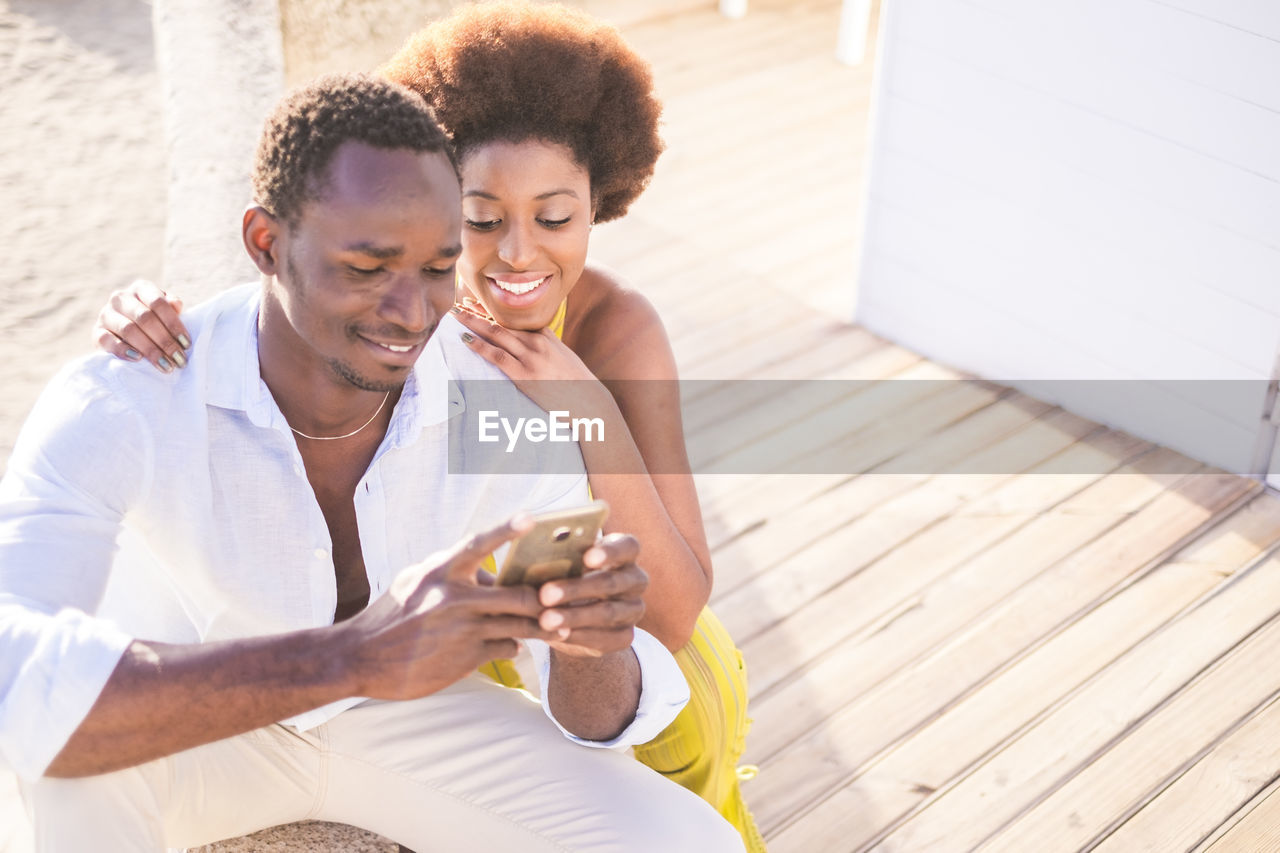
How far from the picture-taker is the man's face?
168 cm

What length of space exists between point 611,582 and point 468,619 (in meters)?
0.18

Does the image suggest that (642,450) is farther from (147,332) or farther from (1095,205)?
(1095,205)

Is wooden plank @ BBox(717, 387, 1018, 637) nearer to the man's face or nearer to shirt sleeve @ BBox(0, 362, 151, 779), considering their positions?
the man's face

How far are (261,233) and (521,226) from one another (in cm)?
46

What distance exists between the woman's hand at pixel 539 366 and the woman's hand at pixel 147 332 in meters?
0.45

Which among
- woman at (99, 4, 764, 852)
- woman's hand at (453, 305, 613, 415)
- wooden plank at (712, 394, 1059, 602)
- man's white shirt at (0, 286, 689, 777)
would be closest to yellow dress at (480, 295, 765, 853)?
woman at (99, 4, 764, 852)

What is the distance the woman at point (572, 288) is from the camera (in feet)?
6.73

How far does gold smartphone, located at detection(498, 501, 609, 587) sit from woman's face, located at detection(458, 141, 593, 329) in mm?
736

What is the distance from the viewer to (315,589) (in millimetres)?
1884

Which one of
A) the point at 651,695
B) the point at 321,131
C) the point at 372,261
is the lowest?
the point at 651,695

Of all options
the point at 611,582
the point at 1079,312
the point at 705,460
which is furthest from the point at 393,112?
the point at 1079,312

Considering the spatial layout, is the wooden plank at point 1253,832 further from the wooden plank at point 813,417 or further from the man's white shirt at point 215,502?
the wooden plank at point 813,417

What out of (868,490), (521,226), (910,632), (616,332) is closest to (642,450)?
(616,332)

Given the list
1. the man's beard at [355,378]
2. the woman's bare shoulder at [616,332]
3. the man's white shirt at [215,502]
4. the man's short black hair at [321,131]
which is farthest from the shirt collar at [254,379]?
the woman's bare shoulder at [616,332]
